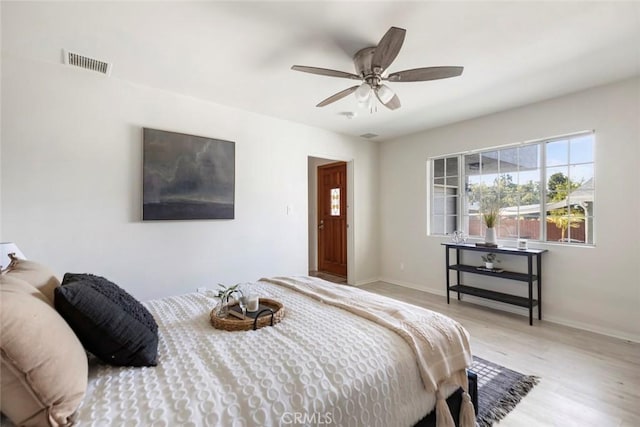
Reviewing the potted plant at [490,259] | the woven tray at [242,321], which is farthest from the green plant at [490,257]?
the woven tray at [242,321]

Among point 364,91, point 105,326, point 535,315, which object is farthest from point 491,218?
point 105,326

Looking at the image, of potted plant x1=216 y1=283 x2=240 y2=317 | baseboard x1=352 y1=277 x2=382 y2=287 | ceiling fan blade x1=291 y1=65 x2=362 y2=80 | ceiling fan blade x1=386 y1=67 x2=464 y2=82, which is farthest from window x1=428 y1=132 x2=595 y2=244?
potted plant x1=216 y1=283 x2=240 y2=317

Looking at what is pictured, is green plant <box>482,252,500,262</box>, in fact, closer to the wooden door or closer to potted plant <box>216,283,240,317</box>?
the wooden door

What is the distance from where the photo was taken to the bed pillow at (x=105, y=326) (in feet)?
3.34

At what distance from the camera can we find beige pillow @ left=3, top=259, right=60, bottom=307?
117 cm

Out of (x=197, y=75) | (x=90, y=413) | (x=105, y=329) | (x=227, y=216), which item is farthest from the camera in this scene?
(x=227, y=216)

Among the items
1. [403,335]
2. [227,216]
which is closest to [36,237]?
[227,216]

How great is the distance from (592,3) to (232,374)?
110 inches

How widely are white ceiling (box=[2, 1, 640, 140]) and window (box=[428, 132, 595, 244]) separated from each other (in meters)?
0.70

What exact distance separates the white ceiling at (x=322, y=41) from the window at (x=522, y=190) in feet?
2.29

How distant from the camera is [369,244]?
5.04 m

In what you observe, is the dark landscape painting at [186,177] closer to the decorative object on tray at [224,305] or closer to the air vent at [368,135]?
the decorative object on tray at [224,305]

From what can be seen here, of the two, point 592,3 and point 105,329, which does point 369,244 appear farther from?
point 105,329

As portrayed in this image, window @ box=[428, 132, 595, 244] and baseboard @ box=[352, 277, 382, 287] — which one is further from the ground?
window @ box=[428, 132, 595, 244]
